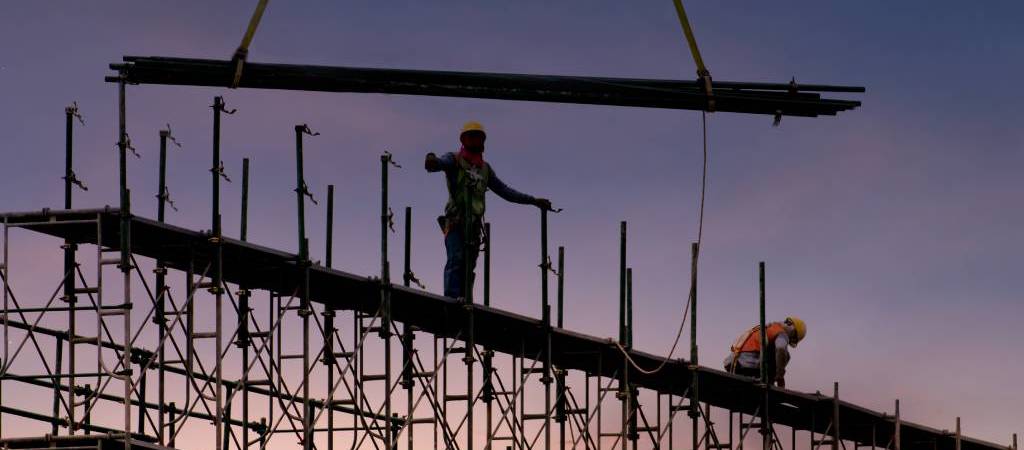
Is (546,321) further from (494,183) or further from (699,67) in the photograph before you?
(699,67)

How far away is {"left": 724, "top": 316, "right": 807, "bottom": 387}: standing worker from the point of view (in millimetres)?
35969

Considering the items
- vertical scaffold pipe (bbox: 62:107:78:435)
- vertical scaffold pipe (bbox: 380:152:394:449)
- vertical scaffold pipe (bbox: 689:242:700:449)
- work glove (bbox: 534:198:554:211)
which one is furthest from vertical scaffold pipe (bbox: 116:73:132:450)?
vertical scaffold pipe (bbox: 689:242:700:449)

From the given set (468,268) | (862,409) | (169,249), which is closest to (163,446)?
(169,249)

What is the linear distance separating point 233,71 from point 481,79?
2.88 metres

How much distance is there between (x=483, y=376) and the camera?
110 feet

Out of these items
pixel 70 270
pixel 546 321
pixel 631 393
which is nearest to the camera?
pixel 70 270

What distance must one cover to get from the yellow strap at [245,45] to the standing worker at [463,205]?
238 inches

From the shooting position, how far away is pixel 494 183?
32438 millimetres

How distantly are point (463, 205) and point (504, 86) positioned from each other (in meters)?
5.59

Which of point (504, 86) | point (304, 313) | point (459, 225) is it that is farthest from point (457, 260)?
point (504, 86)

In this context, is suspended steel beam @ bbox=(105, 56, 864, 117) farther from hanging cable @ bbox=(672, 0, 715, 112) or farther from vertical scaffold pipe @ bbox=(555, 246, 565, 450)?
vertical scaffold pipe @ bbox=(555, 246, 565, 450)

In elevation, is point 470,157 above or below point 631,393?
above

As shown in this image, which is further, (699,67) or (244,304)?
(244,304)

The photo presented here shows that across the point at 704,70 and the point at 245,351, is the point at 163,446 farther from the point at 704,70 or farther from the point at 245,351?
the point at 704,70
